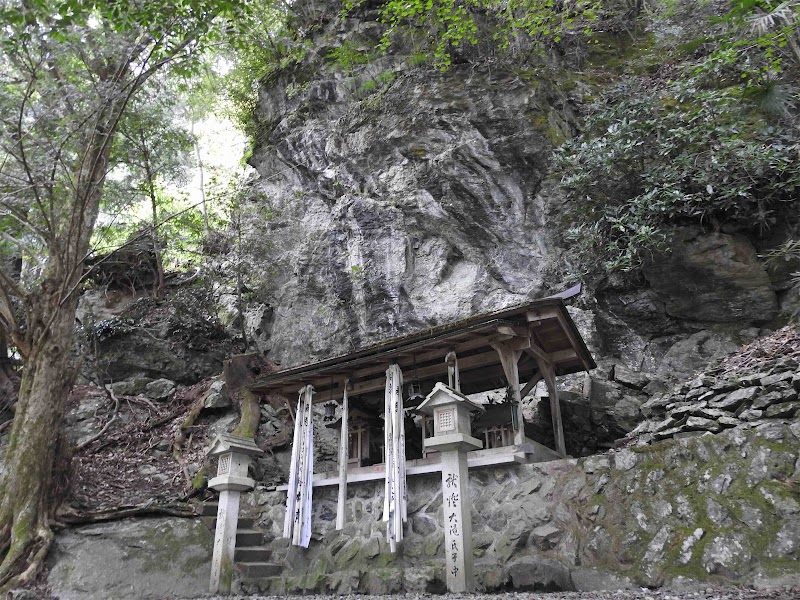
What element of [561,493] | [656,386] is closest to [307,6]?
[656,386]

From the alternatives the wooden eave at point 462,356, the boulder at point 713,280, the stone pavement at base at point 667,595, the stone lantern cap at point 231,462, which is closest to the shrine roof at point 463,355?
the wooden eave at point 462,356

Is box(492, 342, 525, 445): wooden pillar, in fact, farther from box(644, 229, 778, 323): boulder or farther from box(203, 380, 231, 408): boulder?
box(203, 380, 231, 408): boulder

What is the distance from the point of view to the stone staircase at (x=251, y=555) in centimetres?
784

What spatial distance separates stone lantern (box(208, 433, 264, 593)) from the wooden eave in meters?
1.49

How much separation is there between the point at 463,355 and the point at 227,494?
14.1 feet

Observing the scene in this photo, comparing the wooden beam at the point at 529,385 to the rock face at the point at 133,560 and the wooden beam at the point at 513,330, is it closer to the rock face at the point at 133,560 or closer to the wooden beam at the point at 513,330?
the wooden beam at the point at 513,330

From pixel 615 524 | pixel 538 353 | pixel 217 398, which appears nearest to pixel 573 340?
pixel 538 353

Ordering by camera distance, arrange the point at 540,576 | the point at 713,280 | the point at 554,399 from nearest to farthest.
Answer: the point at 540,576
the point at 554,399
the point at 713,280

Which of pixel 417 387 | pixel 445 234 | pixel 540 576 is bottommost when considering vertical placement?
pixel 540 576

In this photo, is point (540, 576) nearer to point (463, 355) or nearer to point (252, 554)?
point (463, 355)

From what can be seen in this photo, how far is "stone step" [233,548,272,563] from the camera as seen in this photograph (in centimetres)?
812

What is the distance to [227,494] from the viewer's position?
26.4 feet

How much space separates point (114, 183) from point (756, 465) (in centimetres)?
1310

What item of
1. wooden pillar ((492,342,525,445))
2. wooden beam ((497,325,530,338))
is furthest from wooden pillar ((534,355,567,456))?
wooden beam ((497,325,530,338))
